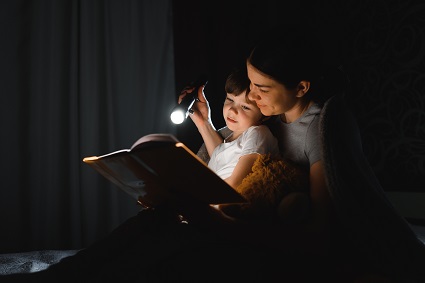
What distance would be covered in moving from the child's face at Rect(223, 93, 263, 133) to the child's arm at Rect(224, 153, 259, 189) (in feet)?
0.71

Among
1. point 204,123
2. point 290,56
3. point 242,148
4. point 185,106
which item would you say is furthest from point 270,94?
point 204,123

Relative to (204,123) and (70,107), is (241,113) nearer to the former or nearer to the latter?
(204,123)

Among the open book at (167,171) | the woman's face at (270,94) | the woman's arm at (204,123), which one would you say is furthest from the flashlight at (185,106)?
the open book at (167,171)

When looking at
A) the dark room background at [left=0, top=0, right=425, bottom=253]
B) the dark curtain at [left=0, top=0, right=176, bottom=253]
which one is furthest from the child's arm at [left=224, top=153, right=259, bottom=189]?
the dark curtain at [left=0, top=0, right=176, bottom=253]

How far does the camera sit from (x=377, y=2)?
2387 millimetres

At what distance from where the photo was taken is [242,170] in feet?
4.39

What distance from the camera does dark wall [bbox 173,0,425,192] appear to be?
2.24 meters

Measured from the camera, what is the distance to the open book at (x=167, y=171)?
95 cm

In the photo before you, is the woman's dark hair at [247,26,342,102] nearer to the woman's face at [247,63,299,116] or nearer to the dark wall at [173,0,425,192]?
the woman's face at [247,63,299,116]

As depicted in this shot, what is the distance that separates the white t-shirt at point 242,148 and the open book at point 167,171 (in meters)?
0.37

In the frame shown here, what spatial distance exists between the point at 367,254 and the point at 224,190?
1.38ft

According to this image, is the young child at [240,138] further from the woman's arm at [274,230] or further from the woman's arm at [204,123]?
the woman's arm at [274,230]

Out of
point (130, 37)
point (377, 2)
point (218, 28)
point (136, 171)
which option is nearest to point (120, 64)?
point (130, 37)

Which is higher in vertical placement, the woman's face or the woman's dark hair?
the woman's dark hair
